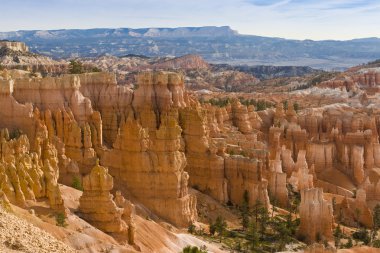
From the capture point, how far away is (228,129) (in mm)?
57656

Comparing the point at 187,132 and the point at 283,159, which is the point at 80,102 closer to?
the point at 187,132

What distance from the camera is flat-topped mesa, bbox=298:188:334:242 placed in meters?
38.4

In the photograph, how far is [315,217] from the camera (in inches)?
Answer: 1513

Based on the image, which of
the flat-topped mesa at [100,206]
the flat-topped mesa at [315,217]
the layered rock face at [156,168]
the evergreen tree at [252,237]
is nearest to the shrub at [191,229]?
the layered rock face at [156,168]

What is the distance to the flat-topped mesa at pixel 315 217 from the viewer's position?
38.4m

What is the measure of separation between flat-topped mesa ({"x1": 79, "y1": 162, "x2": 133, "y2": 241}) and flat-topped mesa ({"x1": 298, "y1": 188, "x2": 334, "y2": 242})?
1521 cm

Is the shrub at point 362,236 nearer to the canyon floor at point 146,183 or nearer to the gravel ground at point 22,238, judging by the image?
the canyon floor at point 146,183

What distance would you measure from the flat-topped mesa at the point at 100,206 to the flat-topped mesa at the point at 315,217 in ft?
49.9

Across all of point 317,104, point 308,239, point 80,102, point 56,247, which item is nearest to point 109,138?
point 80,102

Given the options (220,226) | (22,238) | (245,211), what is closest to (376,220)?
(245,211)

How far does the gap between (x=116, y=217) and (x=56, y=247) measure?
287 inches

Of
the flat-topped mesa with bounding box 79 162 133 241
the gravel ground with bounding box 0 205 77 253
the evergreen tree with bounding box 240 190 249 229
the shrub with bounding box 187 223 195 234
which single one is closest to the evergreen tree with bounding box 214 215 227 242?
the shrub with bounding box 187 223 195 234

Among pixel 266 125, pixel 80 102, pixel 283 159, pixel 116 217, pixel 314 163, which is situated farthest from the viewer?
pixel 266 125

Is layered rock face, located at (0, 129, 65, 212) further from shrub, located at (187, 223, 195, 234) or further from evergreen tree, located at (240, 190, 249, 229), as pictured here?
Result: evergreen tree, located at (240, 190, 249, 229)
